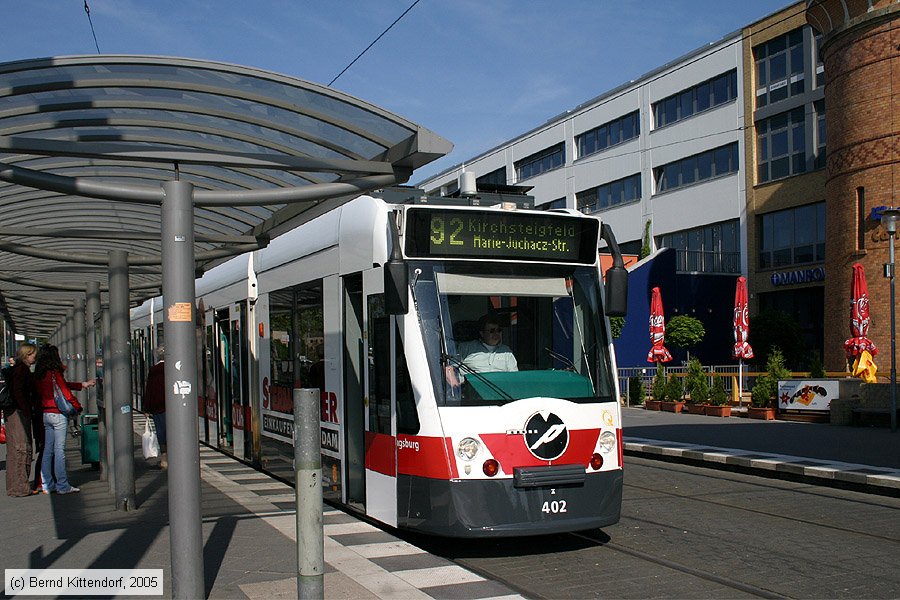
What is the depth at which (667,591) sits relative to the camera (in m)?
6.60

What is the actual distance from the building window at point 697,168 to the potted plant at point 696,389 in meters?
17.5

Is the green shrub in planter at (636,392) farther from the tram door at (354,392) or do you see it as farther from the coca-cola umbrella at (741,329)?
the tram door at (354,392)

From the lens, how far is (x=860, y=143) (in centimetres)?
2783

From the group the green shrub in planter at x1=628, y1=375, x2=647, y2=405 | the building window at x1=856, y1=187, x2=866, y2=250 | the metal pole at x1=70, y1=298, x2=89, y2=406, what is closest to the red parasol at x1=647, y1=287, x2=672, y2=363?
the green shrub in planter at x1=628, y1=375, x2=647, y2=405

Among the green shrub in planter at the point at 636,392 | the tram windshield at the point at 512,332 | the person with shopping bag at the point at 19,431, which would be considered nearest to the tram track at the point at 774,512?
the tram windshield at the point at 512,332

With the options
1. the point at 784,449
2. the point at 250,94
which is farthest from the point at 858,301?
the point at 250,94

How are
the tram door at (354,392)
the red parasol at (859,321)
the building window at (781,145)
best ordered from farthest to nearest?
1. the building window at (781,145)
2. the red parasol at (859,321)
3. the tram door at (354,392)

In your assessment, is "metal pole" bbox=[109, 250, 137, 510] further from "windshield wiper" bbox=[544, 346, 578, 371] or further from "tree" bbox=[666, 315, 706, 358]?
"tree" bbox=[666, 315, 706, 358]

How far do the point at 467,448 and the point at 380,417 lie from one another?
120 centimetres

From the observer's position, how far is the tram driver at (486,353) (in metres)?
7.65

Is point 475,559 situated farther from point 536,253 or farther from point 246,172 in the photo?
point 246,172

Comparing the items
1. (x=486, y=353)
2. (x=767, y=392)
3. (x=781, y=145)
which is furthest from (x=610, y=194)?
(x=486, y=353)

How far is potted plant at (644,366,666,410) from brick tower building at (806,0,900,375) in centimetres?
598

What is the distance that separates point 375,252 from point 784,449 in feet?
33.7
